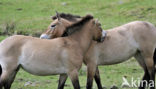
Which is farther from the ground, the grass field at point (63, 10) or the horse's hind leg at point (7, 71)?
the horse's hind leg at point (7, 71)

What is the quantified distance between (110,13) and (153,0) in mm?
2944

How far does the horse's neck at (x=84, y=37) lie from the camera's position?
9.84m

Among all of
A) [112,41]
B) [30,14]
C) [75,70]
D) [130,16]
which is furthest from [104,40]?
[30,14]

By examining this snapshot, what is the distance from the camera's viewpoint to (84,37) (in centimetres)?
991

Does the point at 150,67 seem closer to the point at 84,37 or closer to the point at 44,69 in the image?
the point at 84,37

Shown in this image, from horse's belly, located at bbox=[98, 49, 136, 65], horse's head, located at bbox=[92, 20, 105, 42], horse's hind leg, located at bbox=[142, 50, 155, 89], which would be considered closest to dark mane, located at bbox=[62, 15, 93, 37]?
horse's head, located at bbox=[92, 20, 105, 42]

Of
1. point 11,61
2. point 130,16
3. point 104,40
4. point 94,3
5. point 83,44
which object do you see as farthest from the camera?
point 94,3

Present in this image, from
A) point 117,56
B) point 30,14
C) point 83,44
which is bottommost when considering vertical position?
point 30,14

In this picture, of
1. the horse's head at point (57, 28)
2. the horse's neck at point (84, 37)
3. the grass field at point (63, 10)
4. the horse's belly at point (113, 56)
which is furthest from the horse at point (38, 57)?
the grass field at point (63, 10)

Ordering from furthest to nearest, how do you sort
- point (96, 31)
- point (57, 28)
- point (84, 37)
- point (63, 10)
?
point (63, 10) < point (57, 28) < point (96, 31) < point (84, 37)

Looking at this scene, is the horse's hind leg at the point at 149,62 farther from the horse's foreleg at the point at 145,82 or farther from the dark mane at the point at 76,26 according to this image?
the dark mane at the point at 76,26

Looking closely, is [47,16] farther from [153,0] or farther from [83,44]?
[83,44]

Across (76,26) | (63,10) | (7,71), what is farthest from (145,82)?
(63,10)

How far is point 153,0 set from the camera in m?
23.8
